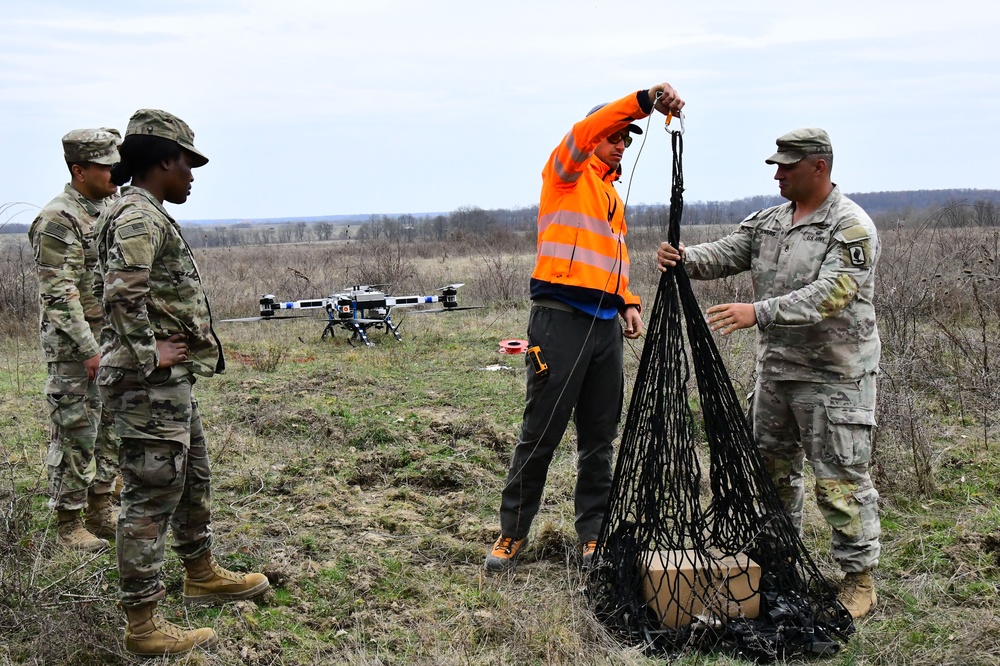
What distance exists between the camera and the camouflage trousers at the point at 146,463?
3055 millimetres

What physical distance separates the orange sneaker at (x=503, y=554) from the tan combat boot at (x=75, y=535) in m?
2.00

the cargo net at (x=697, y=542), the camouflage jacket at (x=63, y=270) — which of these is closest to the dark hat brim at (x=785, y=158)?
the cargo net at (x=697, y=542)

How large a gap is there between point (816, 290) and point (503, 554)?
197 centimetres

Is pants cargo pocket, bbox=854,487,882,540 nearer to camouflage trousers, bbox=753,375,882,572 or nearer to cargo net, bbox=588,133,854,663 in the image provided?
camouflage trousers, bbox=753,375,882,572

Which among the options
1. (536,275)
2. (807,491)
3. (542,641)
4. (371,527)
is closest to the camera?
(542,641)

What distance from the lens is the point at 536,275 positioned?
12.5 ft

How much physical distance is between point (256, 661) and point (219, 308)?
37.6 ft

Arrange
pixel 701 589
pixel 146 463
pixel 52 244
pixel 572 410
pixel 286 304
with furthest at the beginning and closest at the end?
pixel 286 304 < pixel 52 244 < pixel 572 410 < pixel 701 589 < pixel 146 463

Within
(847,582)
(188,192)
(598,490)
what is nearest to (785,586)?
(847,582)

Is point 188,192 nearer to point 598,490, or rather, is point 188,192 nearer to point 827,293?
point 598,490

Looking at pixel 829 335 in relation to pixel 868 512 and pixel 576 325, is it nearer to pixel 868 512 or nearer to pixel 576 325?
pixel 868 512

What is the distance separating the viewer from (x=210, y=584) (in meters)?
3.58

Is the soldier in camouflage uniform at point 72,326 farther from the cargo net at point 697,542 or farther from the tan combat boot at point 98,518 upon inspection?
the cargo net at point 697,542

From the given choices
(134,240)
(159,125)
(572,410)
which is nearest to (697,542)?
(572,410)
